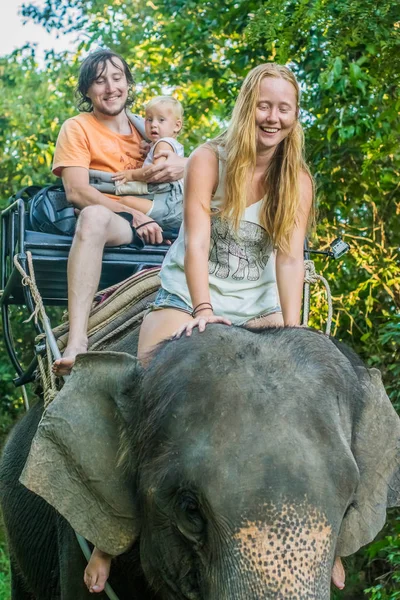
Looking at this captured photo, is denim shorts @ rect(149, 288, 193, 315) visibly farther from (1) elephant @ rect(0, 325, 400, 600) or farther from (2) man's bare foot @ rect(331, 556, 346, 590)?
(2) man's bare foot @ rect(331, 556, 346, 590)

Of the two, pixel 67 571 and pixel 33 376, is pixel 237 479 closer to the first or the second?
pixel 67 571

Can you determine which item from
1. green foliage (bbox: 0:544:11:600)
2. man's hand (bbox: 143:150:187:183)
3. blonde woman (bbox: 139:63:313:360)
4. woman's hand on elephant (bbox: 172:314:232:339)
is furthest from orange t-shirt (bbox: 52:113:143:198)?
green foliage (bbox: 0:544:11:600)

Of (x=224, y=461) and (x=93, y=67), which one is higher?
(x=93, y=67)

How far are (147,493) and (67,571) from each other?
0.87 meters

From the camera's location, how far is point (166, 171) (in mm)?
5309

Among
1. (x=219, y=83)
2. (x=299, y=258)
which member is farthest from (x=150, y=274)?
(x=219, y=83)

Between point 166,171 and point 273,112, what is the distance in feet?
5.51

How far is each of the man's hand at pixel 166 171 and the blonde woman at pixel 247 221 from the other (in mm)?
1421

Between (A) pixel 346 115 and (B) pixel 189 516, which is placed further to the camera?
(A) pixel 346 115

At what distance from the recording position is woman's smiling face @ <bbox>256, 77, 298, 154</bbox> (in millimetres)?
3674

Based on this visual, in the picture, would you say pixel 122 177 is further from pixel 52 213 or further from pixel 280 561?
pixel 280 561

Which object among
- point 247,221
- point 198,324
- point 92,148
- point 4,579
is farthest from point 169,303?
point 4,579

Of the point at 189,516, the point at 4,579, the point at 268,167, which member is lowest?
the point at 4,579

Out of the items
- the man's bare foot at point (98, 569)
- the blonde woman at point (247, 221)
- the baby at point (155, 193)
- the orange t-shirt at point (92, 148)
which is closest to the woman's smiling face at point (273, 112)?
the blonde woman at point (247, 221)
